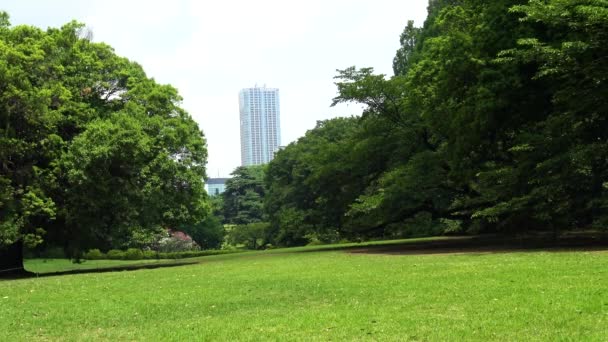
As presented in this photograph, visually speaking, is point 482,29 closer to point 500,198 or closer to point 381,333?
point 500,198

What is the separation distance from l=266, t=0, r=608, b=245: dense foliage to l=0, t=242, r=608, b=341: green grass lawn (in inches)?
271

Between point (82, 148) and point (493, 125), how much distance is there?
1641 cm

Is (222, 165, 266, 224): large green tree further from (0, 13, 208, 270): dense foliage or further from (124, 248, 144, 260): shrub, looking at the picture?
(0, 13, 208, 270): dense foliage

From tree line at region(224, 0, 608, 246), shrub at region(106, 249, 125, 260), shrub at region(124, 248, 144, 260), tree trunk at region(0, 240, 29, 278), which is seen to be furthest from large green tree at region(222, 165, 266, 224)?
tree trunk at region(0, 240, 29, 278)

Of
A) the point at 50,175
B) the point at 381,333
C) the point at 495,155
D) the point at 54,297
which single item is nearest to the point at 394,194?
the point at 495,155

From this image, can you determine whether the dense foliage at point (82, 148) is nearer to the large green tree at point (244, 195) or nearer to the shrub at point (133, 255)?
the shrub at point (133, 255)

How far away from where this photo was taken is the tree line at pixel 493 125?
19.8 metres

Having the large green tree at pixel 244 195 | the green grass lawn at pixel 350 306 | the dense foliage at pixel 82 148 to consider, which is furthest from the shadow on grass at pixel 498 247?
the large green tree at pixel 244 195

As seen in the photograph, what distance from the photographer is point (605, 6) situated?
1923 cm

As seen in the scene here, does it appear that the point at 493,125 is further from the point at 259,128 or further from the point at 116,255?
the point at 259,128

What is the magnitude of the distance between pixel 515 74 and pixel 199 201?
56.2 feet

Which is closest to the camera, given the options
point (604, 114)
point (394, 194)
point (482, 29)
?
point (604, 114)

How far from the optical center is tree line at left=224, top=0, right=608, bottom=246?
19750 mm

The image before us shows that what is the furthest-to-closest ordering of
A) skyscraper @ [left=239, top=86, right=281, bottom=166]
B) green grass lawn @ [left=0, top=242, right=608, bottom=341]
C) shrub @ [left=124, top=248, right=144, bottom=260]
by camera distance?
1. skyscraper @ [left=239, top=86, right=281, bottom=166]
2. shrub @ [left=124, top=248, right=144, bottom=260]
3. green grass lawn @ [left=0, top=242, right=608, bottom=341]
